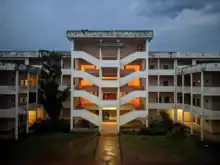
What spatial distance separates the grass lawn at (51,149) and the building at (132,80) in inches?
150

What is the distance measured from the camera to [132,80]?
102 ft

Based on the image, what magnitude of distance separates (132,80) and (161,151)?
47.5ft

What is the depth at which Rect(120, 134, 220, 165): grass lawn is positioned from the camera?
16.2 m

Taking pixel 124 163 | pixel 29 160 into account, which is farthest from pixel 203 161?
pixel 29 160

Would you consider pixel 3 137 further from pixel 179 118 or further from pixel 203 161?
pixel 179 118

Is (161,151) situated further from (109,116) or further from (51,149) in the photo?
(109,116)

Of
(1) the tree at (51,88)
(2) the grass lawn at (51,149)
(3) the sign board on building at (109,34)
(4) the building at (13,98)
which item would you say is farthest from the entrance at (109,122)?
(3) the sign board on building at (109,34)

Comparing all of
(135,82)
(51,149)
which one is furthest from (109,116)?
(51,149)

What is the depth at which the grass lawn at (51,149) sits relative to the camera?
16328 millimetres

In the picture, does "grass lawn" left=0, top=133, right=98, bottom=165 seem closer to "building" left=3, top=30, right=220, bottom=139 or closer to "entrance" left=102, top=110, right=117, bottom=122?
"building" left=3, top=30, right=220, bottom=139

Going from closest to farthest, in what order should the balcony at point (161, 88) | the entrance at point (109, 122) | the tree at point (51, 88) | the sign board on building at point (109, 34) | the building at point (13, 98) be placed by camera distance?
the building at point (13, 98) → the tree at point (51, 88) → the entrance at point (109, 122) → the sign board on building at point (109, 34) → the balcony at point (161, 88)

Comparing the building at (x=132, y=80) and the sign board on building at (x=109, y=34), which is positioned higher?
the sign board on building at (x=109, y=34)

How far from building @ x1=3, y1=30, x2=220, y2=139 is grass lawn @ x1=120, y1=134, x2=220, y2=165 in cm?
404

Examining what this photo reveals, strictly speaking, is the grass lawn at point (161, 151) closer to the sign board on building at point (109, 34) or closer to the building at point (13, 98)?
the building at point (13, 98)
